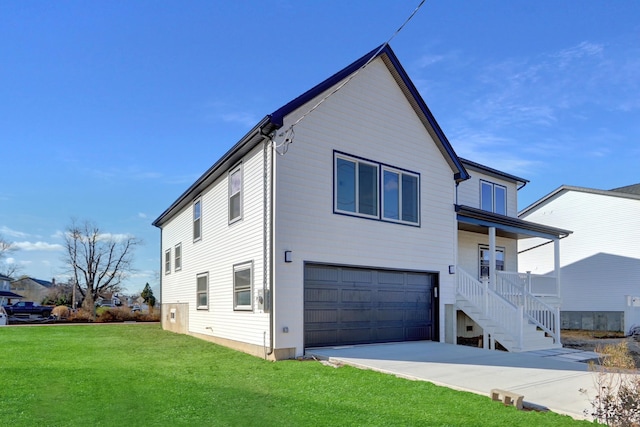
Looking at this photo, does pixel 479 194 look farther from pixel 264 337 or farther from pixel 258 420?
pixel 258 420

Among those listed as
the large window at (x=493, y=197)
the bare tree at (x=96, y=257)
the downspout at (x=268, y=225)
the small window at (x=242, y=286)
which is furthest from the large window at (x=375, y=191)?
the bare tree at (x=96, y=257)

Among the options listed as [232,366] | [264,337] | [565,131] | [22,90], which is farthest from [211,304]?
[565,131]

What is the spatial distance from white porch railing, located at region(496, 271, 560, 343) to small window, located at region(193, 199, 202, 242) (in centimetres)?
1019

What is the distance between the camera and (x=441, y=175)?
15.1 meters

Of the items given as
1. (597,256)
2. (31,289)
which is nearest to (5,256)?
(31,289)

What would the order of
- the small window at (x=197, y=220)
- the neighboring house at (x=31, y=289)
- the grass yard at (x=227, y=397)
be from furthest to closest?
1. the neighboring house at (x=31, y=289)
2. the small window at (x=197, y=220)
3. the grass yard at (x=227, y=397)

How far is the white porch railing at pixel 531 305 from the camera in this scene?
585 inches

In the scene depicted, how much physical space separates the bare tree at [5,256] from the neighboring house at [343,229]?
44.7m

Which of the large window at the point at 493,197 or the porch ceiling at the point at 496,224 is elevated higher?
the large window at the point at 493,197

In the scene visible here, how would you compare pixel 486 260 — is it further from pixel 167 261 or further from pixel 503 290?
pixel 167 261

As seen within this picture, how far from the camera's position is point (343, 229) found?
1247 cm

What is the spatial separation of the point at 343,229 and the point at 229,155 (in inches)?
146

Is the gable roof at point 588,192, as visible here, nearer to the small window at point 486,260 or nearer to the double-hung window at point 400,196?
the small window at point 486,260

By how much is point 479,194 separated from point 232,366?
13.0 m
